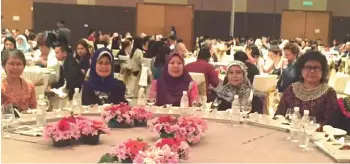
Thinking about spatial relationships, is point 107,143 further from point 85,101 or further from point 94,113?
point 85,101

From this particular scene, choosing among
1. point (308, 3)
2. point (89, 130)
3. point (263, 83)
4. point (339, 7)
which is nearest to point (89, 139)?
point (89, 130)

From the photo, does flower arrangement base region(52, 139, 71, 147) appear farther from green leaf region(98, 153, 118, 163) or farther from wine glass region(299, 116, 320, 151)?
wine glass region(299, 116, 320, 151)

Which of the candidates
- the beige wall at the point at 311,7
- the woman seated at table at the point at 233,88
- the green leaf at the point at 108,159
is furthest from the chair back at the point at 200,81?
the beige wall at the point at 311,7

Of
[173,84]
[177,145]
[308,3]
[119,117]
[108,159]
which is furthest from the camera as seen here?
[308,3]

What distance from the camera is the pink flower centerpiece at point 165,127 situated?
2816 millimetres

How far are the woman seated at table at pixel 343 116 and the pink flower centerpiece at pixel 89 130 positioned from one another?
5.79 feet

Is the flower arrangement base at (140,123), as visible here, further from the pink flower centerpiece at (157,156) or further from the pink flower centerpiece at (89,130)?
the pink flower centerpiece at (157,156)

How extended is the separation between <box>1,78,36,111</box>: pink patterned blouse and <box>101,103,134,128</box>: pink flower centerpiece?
1.07 metres

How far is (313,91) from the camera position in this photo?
13.6 feet

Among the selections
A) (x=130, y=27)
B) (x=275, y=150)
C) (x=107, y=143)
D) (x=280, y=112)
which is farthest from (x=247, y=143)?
(x=130, y=27)

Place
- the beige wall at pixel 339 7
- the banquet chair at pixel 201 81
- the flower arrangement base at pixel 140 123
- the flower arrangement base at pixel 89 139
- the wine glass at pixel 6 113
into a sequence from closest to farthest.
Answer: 1. the flower arrangement base at pixel 89 139
2. the wine glass at pixel 6 113
3. the flower arrangement base at pixel 140 123
4. the banquet chair at pixel 201 81
5. the beige wall at pixel 339 7

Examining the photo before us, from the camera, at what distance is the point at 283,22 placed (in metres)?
21.0

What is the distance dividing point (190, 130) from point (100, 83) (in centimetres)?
210

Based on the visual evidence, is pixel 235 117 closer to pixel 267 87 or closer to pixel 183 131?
pixel 183 131
